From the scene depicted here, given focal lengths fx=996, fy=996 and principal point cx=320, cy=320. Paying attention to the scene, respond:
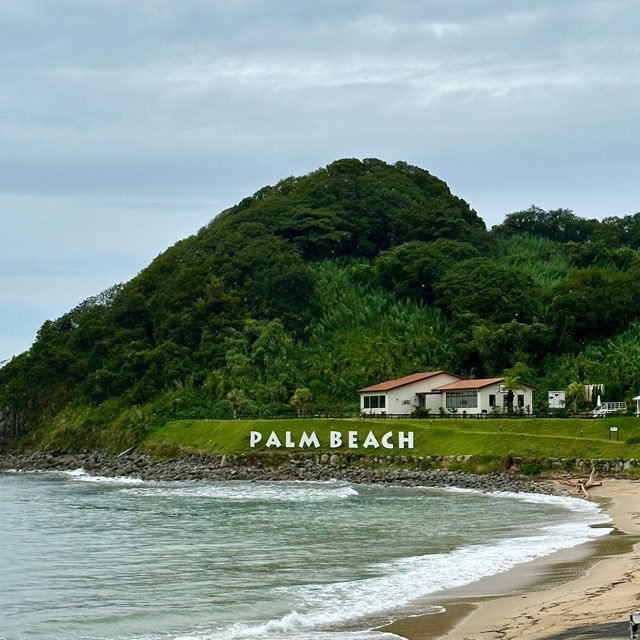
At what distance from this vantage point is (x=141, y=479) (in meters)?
68.8

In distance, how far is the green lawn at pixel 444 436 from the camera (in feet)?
180

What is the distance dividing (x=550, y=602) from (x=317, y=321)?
78.6 meters

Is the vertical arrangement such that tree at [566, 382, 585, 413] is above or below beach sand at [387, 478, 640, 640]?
above

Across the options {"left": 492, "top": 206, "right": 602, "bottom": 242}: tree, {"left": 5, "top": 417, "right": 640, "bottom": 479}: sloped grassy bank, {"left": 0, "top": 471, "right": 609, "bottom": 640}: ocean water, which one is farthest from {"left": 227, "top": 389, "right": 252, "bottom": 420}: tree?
{"left": 492, "top": 206, "right": 602, "bottom": 242}: tree

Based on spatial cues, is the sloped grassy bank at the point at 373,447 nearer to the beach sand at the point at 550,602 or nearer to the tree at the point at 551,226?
the beach sand at the point at 550,602

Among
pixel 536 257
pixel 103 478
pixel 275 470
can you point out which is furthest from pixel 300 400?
pixel 536 257

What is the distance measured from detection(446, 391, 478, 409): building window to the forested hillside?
7360 mm

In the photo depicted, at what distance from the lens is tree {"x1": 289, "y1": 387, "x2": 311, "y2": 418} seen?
7950 cm

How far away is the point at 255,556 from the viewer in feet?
97.1

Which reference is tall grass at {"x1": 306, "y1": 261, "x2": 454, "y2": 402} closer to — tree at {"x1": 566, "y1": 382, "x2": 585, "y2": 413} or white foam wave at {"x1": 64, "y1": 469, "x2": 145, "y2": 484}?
tree at {"x1": 566, "y1": 382, "x2": 585, "y2": 413}

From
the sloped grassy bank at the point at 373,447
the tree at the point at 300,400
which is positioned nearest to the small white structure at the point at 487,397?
the sloped grassy bank at the point at 373,447

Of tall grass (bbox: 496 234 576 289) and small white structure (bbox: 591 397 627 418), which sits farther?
tall grass (bbox: 496 234 576 289)

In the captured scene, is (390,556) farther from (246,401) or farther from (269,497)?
(246,401)

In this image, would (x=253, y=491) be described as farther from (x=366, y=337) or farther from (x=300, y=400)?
(x=366, y=337)
